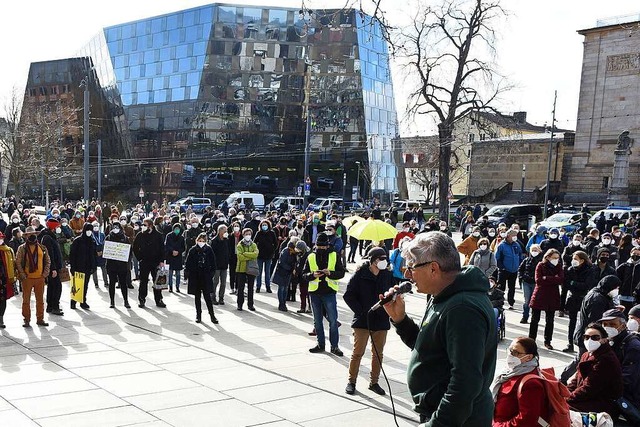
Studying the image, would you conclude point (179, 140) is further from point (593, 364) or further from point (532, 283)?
point (593, 364)

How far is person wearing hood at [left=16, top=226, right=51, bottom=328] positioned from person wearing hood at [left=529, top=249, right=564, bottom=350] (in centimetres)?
860

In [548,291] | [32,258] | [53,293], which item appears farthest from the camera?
[53,293]

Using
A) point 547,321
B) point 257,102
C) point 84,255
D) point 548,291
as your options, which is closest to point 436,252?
point 548,291

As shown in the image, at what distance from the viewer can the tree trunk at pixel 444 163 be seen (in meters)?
32.5

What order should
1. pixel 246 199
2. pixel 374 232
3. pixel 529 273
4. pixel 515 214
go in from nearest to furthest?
pixel 529 273, pixel 374 232, pixel 515 214, pixel 246 199

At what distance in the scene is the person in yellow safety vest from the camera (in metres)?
9.09

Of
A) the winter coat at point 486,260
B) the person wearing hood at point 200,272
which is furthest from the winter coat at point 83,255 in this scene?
the winter coat at point 486,260

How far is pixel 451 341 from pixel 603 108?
5581cm

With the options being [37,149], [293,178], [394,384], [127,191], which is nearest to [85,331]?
[394,384]

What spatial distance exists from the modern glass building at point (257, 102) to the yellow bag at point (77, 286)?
158ft

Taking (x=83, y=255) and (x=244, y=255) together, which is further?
(x=244, y=255)

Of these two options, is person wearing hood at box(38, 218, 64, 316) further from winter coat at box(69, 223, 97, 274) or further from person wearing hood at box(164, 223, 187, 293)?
person wearing hood at box(164, 223, 187, 293)

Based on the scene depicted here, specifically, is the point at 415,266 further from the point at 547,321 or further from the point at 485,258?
Answer: the point at 485,258

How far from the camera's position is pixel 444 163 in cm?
3416
